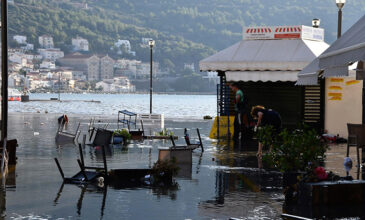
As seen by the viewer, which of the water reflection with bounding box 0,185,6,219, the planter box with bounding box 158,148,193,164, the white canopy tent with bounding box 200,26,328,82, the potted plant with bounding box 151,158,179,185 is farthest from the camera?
the white canopy tent with bounding box 200,26,328,82

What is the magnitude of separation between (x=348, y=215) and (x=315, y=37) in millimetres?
20437

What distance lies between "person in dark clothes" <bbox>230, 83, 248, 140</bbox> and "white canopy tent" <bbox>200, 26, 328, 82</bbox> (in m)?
1.22

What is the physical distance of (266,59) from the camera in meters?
27.8

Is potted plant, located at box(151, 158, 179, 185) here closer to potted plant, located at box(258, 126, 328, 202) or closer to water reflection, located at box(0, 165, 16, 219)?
potted plant, located at box(258, 126, 328, 202)

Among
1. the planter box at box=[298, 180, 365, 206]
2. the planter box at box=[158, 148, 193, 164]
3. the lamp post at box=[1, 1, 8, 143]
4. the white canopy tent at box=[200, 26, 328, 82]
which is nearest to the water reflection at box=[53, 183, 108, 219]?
the planter box at box=[298, 180, 365, 206]

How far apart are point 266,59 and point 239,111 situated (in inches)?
109

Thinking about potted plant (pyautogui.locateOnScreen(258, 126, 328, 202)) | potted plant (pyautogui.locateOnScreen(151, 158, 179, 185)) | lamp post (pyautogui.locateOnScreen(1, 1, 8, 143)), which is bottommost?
potted plant (pyautogui.locateOnScreen(151, 158, 179, 185))

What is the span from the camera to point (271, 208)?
11.2m

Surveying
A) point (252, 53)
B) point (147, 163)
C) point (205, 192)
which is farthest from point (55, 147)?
point (205, 192)

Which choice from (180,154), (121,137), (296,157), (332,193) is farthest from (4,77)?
(332,193)

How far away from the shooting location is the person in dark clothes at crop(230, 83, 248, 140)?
2556 centimetres

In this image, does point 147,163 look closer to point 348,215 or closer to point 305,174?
point 305,174

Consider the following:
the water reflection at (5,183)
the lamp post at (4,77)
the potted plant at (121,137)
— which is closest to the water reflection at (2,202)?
the water reflection at (5,183)

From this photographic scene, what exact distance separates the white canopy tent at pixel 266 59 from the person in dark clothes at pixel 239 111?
122 centimetres
